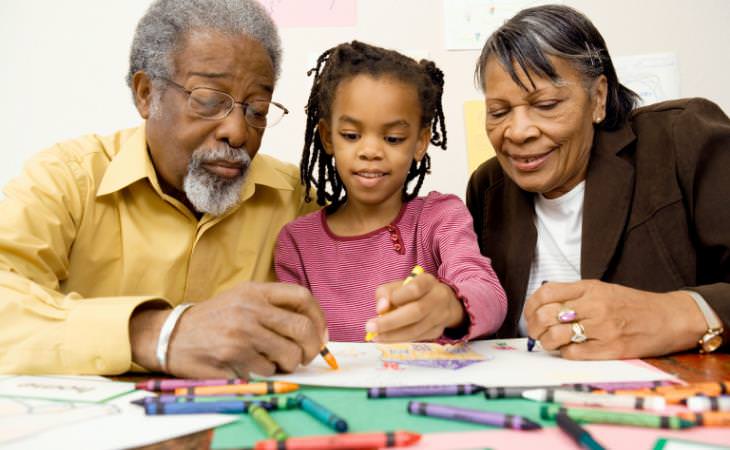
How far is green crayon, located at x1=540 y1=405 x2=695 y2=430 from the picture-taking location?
0.59 metres

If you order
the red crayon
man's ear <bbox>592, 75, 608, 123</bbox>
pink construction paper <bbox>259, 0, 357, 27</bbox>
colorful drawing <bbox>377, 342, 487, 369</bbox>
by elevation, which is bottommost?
colorful drawing <bbox>377, 342, 487, 369</bbox>

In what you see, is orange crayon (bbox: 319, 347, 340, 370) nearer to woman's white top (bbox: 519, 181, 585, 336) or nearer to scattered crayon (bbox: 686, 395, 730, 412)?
scattered crayon (bbox: 686, 395, 730, 412)

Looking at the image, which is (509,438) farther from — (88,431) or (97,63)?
(97,63)

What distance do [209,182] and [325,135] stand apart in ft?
0.98

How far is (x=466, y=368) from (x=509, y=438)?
0.98 feet


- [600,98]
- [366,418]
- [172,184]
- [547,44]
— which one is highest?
[547,44]

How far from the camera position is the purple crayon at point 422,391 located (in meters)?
0.71

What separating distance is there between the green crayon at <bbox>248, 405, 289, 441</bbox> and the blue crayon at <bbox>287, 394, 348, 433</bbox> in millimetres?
46

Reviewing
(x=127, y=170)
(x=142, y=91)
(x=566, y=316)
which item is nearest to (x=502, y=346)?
(x=566, y=316)

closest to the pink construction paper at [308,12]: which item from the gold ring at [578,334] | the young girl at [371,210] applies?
the young girl at [371,210]

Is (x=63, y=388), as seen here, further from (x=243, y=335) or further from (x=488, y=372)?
(x=488, y=372)

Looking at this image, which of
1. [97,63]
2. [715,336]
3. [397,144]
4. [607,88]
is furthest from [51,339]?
[97,63]

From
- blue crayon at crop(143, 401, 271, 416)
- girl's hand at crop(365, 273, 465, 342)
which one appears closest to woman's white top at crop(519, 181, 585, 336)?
girl's hand at crop(365, 273, 465, 342)

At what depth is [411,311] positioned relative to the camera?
2.79 feet
